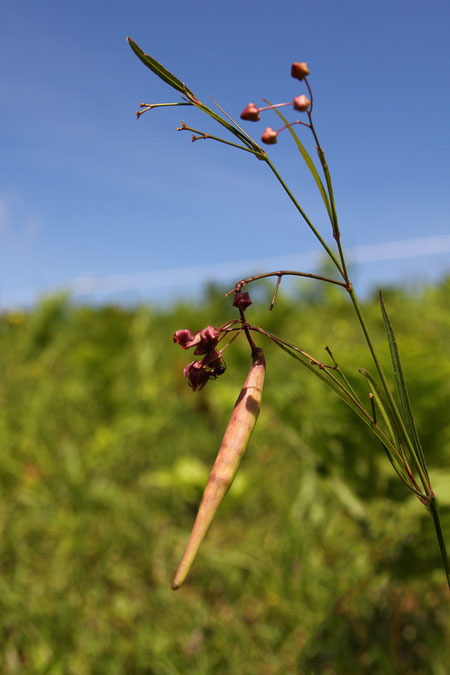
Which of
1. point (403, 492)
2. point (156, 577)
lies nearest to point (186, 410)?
point (156, 577)

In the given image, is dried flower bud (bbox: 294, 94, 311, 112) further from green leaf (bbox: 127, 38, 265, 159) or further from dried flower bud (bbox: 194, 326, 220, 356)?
dried flower bud (bbox: 194, 326, 220, 356)

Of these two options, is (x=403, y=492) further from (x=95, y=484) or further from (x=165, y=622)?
(x=95, y=484)

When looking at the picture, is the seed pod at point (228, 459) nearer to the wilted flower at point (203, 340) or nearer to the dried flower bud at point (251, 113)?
the wilted flower at point (203, 340)

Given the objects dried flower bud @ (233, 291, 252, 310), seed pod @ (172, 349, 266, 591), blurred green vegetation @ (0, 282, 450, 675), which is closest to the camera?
seed pod @ (172, 349, 266, 591)

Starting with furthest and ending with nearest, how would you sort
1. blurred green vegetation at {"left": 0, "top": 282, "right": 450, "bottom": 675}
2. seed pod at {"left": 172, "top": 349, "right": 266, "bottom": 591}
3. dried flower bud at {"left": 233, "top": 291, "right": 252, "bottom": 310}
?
blurred green vegetation at {"left": 0, "top": 282, "right": 450, "bottom": 675}, dried flower bud at {"left": 233, "top": 291, "right": 252, "bottom": 310}, seed pod at {"left": 172, "top": 349, "right": 266, "bottom": 591}

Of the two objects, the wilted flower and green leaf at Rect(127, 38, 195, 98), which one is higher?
green leaf at Rect(127, 38, 195, 98)

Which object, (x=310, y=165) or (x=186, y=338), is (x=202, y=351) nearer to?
(x=186, y=338)

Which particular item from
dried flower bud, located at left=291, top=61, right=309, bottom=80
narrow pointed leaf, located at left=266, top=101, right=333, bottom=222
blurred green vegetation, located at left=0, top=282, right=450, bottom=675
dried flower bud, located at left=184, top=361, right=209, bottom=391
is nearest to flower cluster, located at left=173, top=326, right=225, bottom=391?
dried flower bud, located at left=184, top=361, right=209, bottom=391
